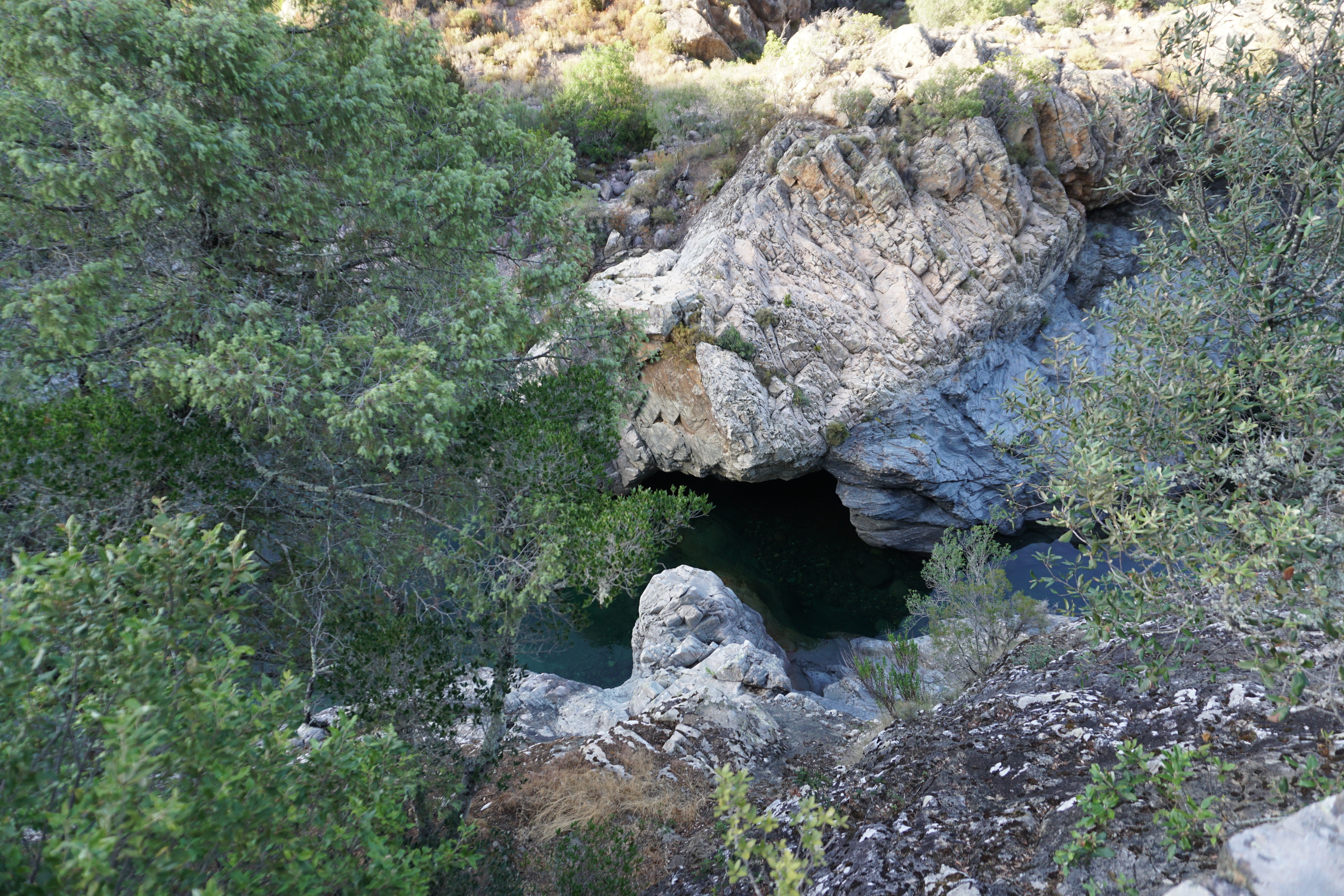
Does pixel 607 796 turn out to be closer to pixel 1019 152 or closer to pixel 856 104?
pixel 856 104

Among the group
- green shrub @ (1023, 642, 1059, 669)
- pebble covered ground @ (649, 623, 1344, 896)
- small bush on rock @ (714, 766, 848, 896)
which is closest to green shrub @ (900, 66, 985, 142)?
green shrub @ (1023, 642, 1059, 669)

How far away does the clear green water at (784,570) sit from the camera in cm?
1641

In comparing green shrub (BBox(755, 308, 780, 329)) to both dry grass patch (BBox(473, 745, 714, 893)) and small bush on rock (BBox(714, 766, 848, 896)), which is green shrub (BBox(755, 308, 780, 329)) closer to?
dry grass patch (BBox(473, 745, 714, 893))

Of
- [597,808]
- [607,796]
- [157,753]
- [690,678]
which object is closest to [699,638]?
[690,678]

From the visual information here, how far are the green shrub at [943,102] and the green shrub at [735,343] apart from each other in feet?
28.9

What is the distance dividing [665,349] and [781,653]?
929 cm

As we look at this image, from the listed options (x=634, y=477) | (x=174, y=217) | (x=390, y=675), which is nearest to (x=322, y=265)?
(x=174, y=217)

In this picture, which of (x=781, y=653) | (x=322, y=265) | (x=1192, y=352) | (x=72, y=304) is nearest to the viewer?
(x=1192, y=352)

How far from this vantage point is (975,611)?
11.6 meters

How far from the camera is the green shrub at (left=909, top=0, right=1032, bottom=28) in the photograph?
25.8 m

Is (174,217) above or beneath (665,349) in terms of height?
above

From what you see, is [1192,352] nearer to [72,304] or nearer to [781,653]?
[72,304]

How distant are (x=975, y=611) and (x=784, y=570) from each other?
322 inches

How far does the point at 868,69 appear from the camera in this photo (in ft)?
66.5
